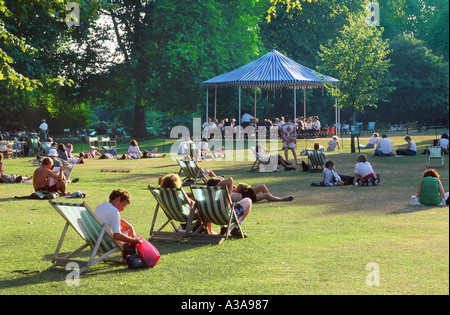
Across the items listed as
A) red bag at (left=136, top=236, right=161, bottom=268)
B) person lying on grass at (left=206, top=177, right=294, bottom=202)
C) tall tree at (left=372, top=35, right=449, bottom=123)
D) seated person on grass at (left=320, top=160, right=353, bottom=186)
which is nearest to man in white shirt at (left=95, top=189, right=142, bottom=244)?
red bag at (left=136, top=236, right=161, bottom=268)

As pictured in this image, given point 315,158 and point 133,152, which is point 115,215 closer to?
point 315,158

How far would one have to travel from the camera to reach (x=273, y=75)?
3506cm

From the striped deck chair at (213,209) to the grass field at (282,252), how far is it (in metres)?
0.25

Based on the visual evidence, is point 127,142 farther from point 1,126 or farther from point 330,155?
point 330,155

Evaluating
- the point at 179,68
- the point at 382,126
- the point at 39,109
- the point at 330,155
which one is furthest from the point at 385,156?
the point at 39,109

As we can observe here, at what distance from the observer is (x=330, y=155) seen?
28.1 meters

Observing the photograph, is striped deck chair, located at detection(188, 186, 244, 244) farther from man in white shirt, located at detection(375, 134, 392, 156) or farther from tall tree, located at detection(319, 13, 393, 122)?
tall tree, located at detection(319, 13, 393, 122)

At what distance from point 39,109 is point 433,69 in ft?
120

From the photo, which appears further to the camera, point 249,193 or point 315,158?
point 315,158

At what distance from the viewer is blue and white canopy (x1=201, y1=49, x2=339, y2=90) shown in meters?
34.6

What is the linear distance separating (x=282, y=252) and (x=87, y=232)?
101 inches

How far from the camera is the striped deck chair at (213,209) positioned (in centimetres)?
895

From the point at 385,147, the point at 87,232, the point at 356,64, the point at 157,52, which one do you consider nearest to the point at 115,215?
the point at 87,232
